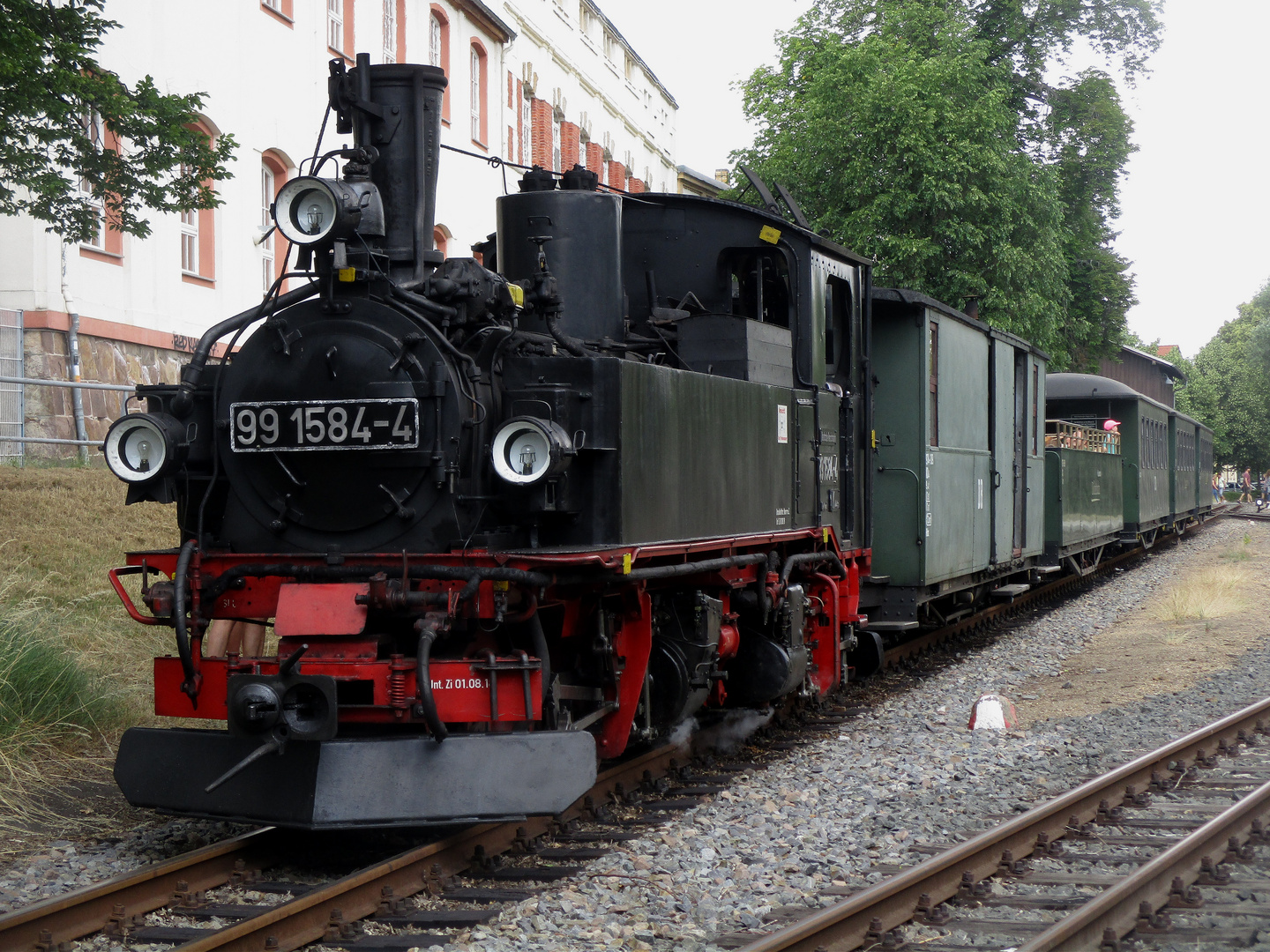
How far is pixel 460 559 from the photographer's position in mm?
4871

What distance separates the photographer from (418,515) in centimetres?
504

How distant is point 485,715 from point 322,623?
0.70m

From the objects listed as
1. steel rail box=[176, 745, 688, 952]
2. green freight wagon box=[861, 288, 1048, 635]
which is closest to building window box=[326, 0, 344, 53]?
green freight wagon box=[861, 288, 1048, 635]

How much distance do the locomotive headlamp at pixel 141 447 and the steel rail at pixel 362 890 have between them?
1.87 meters

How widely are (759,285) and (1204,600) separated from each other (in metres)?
9.38

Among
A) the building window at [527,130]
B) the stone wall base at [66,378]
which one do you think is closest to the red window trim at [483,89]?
the building window at [527,130]

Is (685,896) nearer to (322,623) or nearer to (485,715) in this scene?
(485,715)

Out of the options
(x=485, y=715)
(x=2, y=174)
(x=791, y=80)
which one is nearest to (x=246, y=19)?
(x=2, y=174)

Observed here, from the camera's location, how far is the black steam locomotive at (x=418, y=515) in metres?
4.74

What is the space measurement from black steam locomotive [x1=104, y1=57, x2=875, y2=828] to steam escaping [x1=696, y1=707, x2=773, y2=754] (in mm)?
1132

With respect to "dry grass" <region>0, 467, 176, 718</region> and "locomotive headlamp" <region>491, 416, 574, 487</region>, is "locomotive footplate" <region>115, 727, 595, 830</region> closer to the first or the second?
"locomotive headlamp" <region>491, 416, 574, 487</region>

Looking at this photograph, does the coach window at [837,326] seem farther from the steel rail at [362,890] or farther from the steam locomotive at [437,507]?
the steel rail at [362,890]

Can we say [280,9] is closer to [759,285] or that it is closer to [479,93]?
[479,93]

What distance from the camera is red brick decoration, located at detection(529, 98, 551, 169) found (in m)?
24.7
